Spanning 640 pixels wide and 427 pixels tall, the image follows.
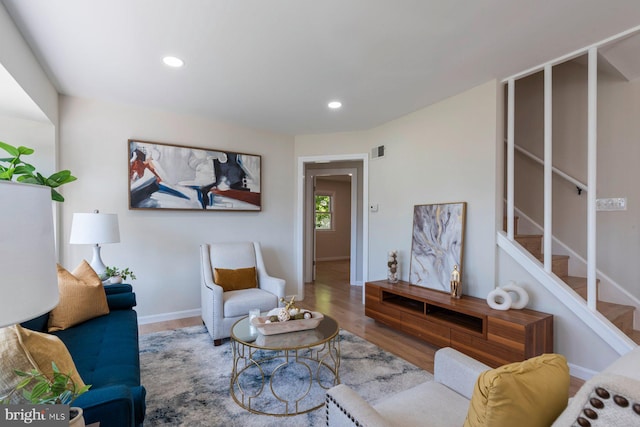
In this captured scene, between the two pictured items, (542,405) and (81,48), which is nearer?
(542,405)

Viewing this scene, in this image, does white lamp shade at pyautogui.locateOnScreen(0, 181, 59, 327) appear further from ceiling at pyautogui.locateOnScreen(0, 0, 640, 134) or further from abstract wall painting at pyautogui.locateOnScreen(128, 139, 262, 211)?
abstract wall painting at pyautogui.locateOnScreen(128, 139, 262, 211)

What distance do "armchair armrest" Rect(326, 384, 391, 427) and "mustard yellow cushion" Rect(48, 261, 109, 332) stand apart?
1952 millimetres

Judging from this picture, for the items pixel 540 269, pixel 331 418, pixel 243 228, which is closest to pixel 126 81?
pixel 243 228

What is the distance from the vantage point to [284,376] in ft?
7.95

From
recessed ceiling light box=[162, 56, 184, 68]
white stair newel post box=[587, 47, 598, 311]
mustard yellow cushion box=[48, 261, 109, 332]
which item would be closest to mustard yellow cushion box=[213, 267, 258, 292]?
mustard yellow cushion box=[48, 261, 109, 332]

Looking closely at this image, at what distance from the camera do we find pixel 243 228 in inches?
169

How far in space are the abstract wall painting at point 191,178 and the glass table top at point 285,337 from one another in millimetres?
2022

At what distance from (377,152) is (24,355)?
3.93 meters

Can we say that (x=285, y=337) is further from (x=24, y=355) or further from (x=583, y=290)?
(x=583, y=290)

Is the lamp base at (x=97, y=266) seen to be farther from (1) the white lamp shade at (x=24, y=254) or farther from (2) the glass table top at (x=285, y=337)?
(1) the white lamp shade at (x=24, y=254)

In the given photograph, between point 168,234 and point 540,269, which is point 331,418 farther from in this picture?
point 168,234

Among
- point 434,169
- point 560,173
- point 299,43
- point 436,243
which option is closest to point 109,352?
point 299,43

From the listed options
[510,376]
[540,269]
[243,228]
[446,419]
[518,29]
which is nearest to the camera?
→ [510,376]

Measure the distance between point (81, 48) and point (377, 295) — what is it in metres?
3.48
